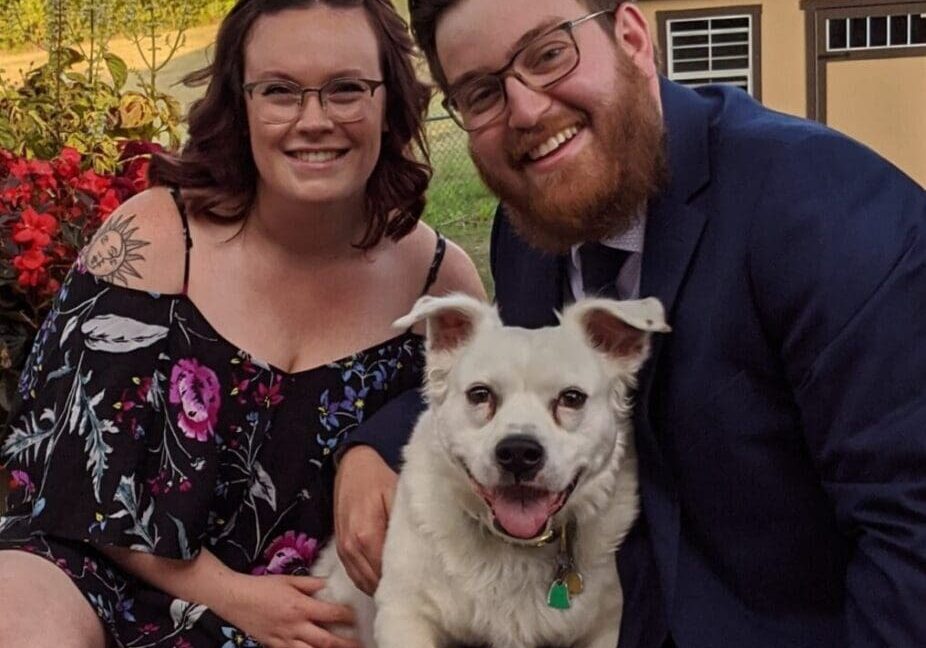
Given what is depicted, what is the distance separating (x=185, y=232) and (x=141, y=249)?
0.31 feet

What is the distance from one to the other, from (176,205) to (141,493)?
503mm

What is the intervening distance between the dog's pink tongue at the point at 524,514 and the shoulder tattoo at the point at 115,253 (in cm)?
79

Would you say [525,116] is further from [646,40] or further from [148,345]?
[148,345]

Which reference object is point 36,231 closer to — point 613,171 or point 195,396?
point 195,396

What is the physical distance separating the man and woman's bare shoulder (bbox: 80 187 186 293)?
59 cm

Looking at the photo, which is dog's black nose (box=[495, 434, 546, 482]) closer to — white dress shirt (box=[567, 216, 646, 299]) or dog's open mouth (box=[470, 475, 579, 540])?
dog's open mouth (box=[470, 475, 579, 540])

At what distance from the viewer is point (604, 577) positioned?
1610mm

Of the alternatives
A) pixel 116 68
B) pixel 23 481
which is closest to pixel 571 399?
pixel 23 481

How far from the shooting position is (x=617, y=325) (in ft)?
5.11

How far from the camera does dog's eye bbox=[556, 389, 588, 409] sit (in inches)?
60.0

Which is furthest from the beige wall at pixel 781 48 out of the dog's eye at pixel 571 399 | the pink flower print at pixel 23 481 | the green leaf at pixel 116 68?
the pink flower print at pixel 23 481

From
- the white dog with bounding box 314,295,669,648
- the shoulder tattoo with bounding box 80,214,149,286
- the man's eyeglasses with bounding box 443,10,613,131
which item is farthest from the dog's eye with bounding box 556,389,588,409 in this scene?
the shoulder tattoo with bounding box 80,214,149,286

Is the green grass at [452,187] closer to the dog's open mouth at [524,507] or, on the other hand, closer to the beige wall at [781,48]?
the beige wall at [781,48]

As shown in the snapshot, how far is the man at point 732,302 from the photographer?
48.9 inches
